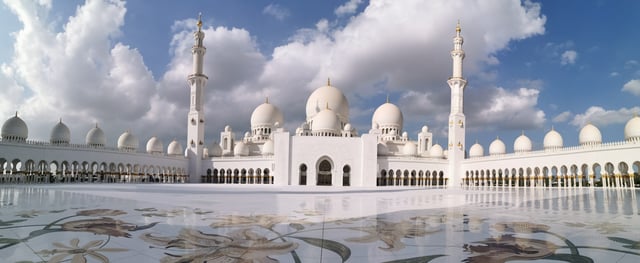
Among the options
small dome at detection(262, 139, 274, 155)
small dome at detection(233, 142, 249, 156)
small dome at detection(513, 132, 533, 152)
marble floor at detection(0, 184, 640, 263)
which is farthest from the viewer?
small dome at detection(233, 142, 249, 156)

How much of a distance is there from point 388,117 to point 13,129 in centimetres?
3443

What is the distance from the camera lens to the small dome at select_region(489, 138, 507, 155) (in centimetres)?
3869

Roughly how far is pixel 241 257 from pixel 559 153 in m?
32.3

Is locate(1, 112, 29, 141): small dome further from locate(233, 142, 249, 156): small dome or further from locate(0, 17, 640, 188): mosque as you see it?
locate(233, 142, 249, 156): small dome

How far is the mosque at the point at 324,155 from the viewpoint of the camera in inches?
1108

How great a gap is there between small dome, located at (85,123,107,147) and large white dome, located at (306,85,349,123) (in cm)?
2085

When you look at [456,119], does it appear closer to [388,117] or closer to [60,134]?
[388,117]

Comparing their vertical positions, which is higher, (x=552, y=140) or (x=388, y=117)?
(x=388, y=117)

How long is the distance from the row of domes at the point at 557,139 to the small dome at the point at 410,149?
20.1ft

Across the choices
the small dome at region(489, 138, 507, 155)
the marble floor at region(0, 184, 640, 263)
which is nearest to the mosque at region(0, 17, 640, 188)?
the small dome at region(489, 138, 507, 155)

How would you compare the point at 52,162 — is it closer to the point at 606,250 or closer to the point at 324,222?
the point at 324,222

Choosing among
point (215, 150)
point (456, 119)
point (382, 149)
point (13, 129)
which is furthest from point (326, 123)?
point (13, 129)

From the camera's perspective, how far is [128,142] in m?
39.6

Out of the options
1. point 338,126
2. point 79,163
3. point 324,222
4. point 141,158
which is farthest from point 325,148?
point 324,222
